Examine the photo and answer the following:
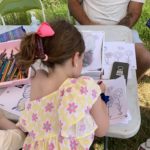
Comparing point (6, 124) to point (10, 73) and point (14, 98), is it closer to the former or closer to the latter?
point (14, 98)

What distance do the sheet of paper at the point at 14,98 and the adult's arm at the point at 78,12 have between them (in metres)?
0.96

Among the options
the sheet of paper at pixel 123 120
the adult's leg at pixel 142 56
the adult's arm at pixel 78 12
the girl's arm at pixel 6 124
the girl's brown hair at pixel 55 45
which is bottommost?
the adult's leg at pixel 142 56

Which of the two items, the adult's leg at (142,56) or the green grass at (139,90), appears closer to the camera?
the adult's leg at (142,56)

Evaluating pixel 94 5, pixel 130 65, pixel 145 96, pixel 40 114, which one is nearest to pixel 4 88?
pixel 40 114

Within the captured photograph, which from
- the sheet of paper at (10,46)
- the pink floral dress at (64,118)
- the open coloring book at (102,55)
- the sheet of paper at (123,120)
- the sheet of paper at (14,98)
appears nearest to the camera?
the pink floral dress at (64,118)

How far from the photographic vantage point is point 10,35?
177 cm

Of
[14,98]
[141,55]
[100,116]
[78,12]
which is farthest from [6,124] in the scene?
[78,12]

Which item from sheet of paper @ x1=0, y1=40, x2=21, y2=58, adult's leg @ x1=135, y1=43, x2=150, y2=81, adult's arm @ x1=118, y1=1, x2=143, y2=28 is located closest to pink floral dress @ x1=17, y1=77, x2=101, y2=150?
sheet of paper @ x1=0, y1=40, x2=21, y2=58

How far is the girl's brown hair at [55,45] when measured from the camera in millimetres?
1168

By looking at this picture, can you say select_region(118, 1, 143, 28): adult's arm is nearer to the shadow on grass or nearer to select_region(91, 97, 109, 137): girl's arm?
the shadow on grass

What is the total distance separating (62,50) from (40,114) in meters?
0.25

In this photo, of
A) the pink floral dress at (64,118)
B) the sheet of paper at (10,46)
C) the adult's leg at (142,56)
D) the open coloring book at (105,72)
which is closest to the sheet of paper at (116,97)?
the open coloring book at (105,72)

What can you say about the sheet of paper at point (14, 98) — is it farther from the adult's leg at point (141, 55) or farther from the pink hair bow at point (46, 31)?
the adult's leg at point (141, 55)

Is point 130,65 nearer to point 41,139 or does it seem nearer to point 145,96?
point 41,139
